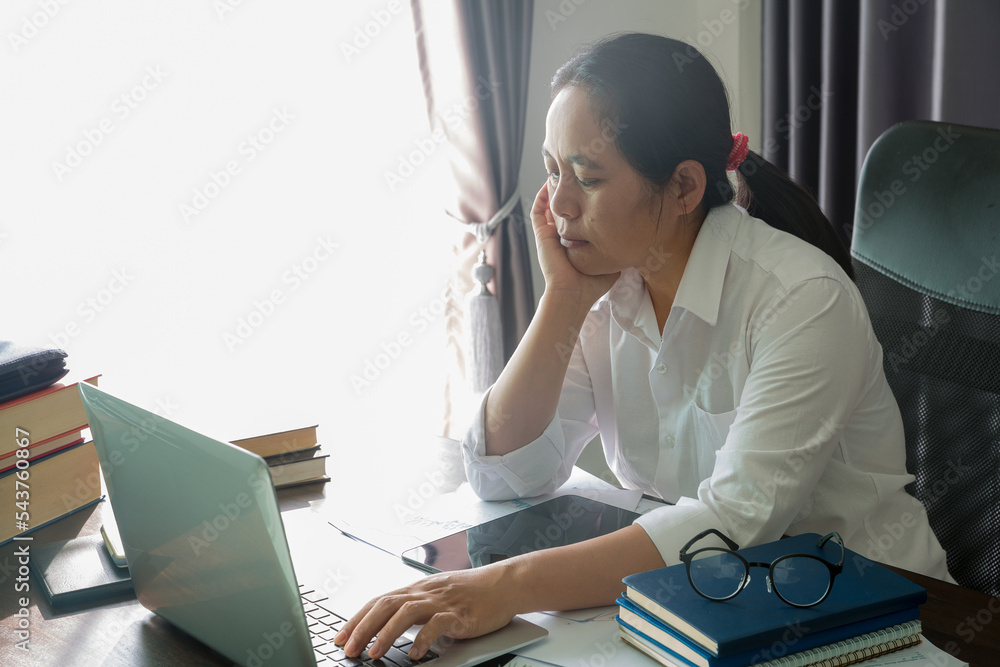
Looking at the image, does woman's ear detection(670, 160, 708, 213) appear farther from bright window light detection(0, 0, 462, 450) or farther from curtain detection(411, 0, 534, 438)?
curtain detection(411, 0, 534, 438)

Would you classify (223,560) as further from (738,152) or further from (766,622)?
(738,152)

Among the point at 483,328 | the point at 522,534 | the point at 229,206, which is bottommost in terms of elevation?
the point at 483,328

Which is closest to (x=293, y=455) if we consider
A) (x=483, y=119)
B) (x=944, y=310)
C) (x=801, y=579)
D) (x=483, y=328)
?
(x=801, y=579)

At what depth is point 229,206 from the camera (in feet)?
7.20

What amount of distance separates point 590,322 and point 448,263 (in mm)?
1318

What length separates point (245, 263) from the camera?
2.24 m

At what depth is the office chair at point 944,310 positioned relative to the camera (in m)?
1.06

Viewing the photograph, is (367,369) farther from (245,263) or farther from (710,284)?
(710,284)

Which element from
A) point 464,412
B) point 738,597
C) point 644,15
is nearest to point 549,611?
point 738,597

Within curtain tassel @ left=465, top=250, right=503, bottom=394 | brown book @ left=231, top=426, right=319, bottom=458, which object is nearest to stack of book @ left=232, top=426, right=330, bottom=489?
brown book @ left=231, top=426, right=319, bottom=458

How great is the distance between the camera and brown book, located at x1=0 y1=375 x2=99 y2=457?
1049mm

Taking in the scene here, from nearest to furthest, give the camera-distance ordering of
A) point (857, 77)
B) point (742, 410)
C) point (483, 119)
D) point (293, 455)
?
1. point (742, 410)
2. point (293, 455)
3. point (857, 77)
4. point (483, 119)

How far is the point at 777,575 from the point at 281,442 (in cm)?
72

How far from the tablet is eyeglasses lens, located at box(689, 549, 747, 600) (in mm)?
249
